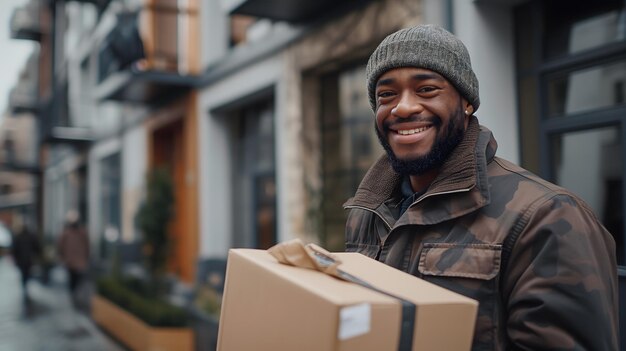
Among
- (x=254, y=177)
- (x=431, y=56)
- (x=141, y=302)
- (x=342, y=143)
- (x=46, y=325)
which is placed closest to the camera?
(x=431, y=56)

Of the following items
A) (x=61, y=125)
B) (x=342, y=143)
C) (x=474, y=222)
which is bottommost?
(x=474, y=222)

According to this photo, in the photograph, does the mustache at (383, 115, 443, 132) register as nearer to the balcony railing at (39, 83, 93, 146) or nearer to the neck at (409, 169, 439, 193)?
the neck at (409, 169, 439, 193)

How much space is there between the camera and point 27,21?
862 inches

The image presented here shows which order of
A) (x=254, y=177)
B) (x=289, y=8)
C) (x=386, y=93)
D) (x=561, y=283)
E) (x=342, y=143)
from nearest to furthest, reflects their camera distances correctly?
(x=561, y=283)
(x=386, y=93)
(x=289, y=8)
(x=342, y=143)
(x=254, y=177)

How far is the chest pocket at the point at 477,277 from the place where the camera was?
4.83 ft

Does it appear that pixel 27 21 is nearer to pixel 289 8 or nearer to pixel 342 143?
pixel 289 8

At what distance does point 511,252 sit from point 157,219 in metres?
8.22

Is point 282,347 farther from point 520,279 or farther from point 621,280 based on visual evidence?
point 621,280

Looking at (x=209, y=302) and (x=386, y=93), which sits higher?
(x=386, y=93)

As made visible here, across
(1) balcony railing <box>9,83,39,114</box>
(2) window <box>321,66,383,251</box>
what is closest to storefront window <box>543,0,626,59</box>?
(2) window <box>321,66,383,251</box>

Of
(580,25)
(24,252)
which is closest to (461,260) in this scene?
(580,25)

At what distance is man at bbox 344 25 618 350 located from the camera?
138 cm

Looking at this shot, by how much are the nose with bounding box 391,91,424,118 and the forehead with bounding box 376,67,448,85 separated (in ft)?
0.16

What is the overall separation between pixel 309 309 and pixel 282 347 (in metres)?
0.16
